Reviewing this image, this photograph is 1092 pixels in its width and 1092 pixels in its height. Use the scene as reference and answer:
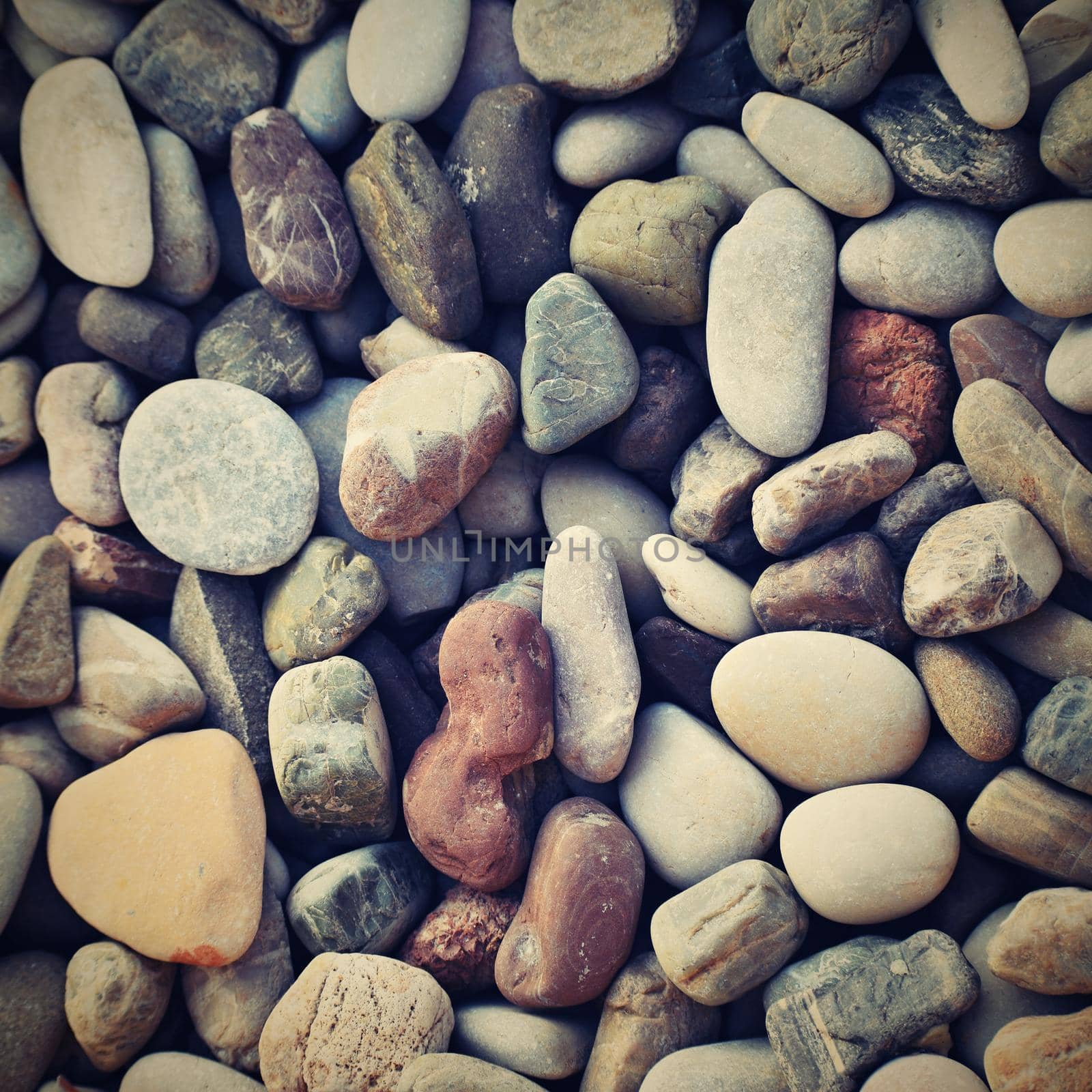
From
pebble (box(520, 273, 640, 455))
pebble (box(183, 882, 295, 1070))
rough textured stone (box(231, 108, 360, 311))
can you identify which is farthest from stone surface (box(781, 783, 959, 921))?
rough textured stone (box(231, 108, 360, 311))

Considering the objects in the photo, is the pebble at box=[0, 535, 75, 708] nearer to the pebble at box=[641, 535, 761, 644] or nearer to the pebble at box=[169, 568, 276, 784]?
the pebble at box=[169, 568, 276, 784]

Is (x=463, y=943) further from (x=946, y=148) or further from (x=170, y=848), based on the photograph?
(x=946, y=148)

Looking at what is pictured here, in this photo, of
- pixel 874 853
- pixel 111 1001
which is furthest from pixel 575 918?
pixel 111 1001

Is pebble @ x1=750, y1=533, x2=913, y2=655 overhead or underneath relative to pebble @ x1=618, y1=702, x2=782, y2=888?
overhead

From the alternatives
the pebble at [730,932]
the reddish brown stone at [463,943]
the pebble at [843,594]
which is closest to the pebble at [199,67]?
the pebble at [843,594]

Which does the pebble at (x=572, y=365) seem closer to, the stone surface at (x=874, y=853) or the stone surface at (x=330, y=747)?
the stone surface at (x=330, y=747)

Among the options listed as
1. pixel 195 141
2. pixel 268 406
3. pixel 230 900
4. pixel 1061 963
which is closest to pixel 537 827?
pixel 230 900
